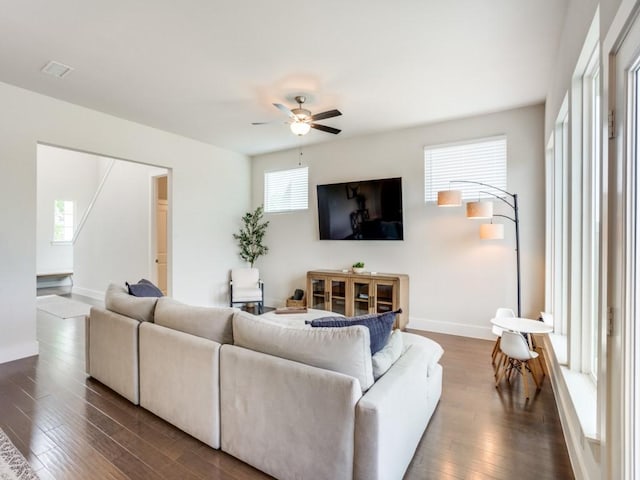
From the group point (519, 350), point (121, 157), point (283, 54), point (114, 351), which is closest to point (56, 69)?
point (121, 157)

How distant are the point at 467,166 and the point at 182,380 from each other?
4176 millimetres

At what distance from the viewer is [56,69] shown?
316 cm

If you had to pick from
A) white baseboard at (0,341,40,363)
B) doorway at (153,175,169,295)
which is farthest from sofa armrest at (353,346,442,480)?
doorway at (153,175,169,295)

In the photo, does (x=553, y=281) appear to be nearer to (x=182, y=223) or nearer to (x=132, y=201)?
(x=182, y=223)

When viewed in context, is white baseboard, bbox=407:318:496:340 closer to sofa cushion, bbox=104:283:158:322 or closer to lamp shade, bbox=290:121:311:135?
lamp shade, bbox=290:121:311:135

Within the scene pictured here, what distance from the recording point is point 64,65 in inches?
122

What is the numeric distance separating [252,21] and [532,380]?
13.1 feet

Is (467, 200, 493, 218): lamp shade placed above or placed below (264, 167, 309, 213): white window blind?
below

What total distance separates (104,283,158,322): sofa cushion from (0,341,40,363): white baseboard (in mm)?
1596

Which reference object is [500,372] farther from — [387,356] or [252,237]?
[252,237]

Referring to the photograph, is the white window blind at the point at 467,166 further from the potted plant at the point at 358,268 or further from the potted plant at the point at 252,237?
the potted plant at the point at 252,237

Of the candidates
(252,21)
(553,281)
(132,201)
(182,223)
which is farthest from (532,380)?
(132,201)

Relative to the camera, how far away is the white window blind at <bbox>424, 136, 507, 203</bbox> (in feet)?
13.9

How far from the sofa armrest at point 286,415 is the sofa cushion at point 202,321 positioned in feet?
0.54
